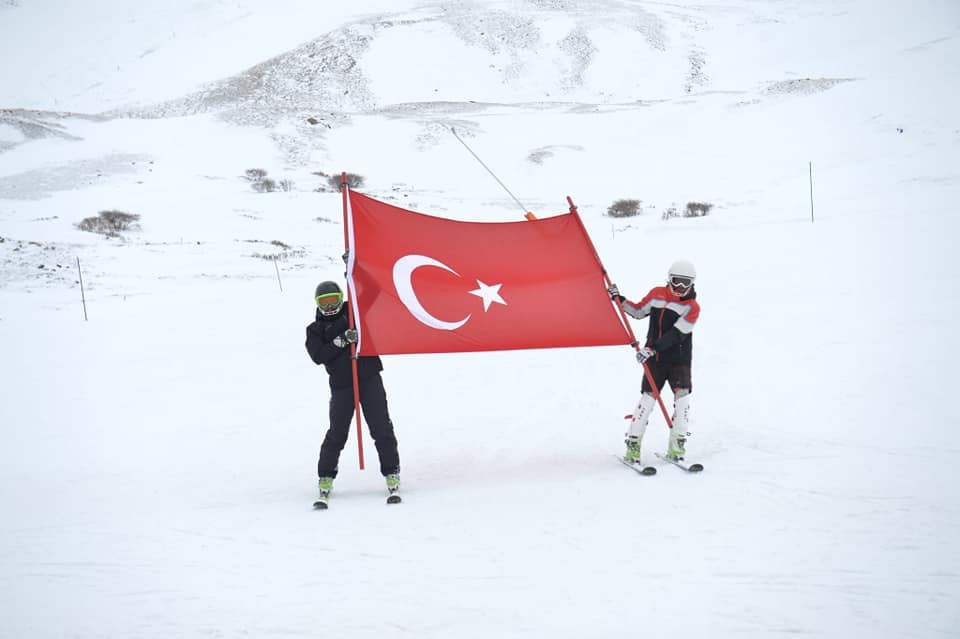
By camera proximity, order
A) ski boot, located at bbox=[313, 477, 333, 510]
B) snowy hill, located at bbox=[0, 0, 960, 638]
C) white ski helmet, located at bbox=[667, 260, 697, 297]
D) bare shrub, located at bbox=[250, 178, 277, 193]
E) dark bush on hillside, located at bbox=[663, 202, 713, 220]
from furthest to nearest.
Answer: bare shrub, located at bbox=[250, 178, 277, 193]
dark bush on hillside, located at bbox=[663, 202, 713, 220]
white ski helmet, located at bbox=[667, 260, 697, 297]
ski boot, located at bbox=[313, 477, 333, 510]
snowy hill, located at bbox=[0, 0, 960, 638]

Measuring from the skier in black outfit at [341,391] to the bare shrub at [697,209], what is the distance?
19.4 metres

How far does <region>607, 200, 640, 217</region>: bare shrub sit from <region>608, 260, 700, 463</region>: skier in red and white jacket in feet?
62.5

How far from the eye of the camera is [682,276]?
6.03m

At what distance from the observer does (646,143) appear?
3700 cm

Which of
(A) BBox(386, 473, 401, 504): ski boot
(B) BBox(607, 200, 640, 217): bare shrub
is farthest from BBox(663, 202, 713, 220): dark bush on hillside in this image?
(A) BBox(386, 473, 401, 504): ski boot

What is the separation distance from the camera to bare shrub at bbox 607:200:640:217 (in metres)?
24.8

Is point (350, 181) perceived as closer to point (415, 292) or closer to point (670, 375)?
point (415, 292)

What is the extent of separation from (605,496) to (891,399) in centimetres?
406

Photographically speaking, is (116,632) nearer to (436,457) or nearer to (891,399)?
(436,457)

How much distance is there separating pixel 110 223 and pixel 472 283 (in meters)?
19.7

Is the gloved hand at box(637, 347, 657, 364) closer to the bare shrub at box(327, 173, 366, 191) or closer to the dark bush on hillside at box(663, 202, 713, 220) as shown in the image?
the dark bush on hillside at box(663, 202, 713, 220)

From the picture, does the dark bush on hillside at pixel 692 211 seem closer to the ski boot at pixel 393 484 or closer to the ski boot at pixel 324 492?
the ski boot at pixel 393 484

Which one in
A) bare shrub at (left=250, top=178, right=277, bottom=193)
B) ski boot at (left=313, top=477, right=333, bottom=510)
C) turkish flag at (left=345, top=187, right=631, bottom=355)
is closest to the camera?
ski boot at (left=313, top=477, right=333, bottom=510)

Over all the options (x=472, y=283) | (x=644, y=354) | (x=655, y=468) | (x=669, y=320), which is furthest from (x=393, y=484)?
(x=669, y=320)
